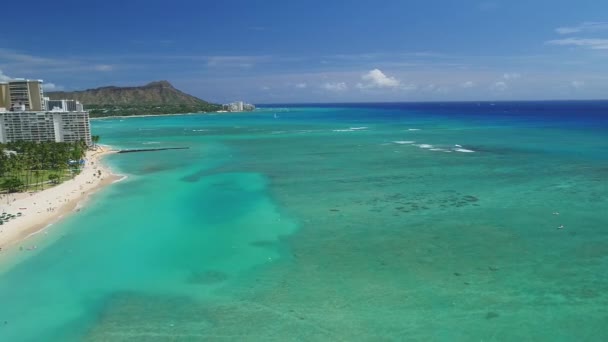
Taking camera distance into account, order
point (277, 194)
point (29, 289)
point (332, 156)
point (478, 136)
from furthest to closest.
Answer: point (478, 136) → point (332, 156) → point (277, 194) → point (29, 289)

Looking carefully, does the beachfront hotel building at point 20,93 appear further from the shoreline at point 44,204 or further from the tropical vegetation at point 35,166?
the shoreline at point 44,204

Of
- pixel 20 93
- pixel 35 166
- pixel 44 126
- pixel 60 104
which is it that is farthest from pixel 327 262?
pixel 60 104

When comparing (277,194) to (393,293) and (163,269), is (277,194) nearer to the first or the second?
(163,269)

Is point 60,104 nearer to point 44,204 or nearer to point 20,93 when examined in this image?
point 20,93

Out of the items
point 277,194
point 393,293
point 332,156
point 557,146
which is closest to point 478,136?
point 557,146

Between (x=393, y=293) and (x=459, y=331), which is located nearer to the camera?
(x=459, y=331)

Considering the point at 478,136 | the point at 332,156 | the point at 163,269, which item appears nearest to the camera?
the point at 163,269

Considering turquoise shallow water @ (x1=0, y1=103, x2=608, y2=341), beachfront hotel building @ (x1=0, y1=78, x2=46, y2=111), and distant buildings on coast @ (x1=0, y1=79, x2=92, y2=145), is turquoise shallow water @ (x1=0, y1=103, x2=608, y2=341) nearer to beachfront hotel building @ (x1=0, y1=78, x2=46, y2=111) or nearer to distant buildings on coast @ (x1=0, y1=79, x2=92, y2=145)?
distant buildings on coast @ (x1=0, y1=79, x2=92, y2=145)
